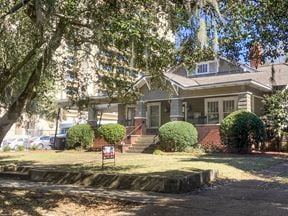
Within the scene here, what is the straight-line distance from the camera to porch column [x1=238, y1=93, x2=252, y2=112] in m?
25.5

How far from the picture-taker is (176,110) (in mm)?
28125

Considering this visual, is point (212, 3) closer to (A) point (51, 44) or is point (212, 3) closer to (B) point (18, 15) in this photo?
(A) point (51, 44)

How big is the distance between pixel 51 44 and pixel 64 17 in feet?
2.13

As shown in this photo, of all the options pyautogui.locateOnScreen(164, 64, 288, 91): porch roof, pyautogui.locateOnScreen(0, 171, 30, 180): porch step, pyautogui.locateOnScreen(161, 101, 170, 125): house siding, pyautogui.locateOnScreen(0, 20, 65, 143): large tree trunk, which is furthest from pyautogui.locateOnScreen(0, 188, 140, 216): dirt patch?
Result: pyautogui.locateOnScreen(161, 101, 170, 125): house siding

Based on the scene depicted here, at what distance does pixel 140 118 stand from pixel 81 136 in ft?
12.6

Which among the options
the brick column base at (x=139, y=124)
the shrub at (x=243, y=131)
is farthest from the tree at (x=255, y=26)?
the brick column base at (x=139, y=124)

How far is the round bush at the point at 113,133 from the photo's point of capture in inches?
1115

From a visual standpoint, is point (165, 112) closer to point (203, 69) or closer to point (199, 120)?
point (199, 120)

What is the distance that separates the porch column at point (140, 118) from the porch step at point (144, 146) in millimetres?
1170

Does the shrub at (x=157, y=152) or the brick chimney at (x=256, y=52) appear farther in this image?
the shrub at (x=157, y=152)

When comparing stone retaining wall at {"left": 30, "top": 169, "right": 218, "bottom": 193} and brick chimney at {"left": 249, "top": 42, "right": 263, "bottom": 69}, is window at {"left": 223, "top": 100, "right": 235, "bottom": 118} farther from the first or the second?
brick chimney at {"left": 249, "top": 42, "right": 263, "bottom": 69}

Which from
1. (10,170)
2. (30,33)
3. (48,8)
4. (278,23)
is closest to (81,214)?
(48,8)

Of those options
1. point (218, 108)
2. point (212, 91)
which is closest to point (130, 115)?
point (218, 108)

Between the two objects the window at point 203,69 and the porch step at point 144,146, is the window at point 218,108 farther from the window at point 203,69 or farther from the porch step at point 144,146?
the porch step at point 144,146
